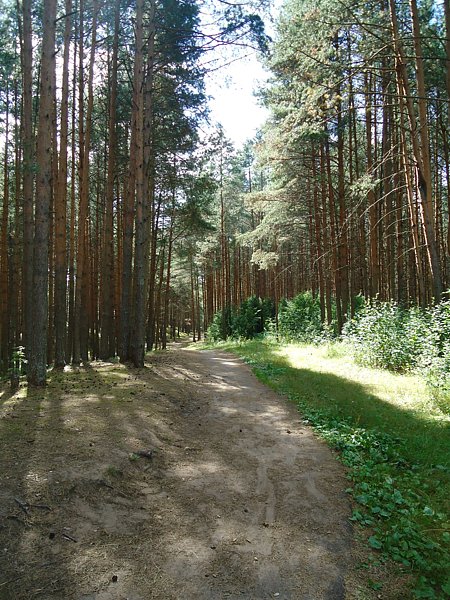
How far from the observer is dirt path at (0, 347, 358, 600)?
2879mm

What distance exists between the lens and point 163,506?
3998 millimetres

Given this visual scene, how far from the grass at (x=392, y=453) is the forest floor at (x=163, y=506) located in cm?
27

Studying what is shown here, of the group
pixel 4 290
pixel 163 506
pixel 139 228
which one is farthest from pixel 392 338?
pixel 4 290

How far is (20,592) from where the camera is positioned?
2.62 m

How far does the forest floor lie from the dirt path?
1 cm

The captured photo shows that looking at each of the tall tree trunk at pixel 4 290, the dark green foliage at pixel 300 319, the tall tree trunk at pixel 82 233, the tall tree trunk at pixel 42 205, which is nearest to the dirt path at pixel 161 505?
the tall tree trunk at pixel 42 205

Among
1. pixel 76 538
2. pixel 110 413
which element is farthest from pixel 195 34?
pixel 76 538

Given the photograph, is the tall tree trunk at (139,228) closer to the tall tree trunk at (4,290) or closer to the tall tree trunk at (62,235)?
the tall tree trunk at (62,235)

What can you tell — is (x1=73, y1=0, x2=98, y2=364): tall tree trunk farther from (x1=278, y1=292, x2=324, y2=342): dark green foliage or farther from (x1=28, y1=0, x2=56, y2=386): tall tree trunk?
(x1=278, y1=292, x2=324, y2=342): dark green foliage

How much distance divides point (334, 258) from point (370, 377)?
873 centimetres

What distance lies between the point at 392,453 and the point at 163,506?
10.3 feet

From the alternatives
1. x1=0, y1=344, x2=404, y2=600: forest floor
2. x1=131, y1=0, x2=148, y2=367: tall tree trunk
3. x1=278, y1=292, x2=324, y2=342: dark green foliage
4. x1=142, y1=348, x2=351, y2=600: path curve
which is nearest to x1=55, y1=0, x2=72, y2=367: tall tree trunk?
x1=131, y1=0, x2=148, y2=367: tall tree trunk

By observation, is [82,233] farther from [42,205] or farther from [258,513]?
[258,513]

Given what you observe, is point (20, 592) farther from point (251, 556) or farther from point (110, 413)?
point (110, 413)
